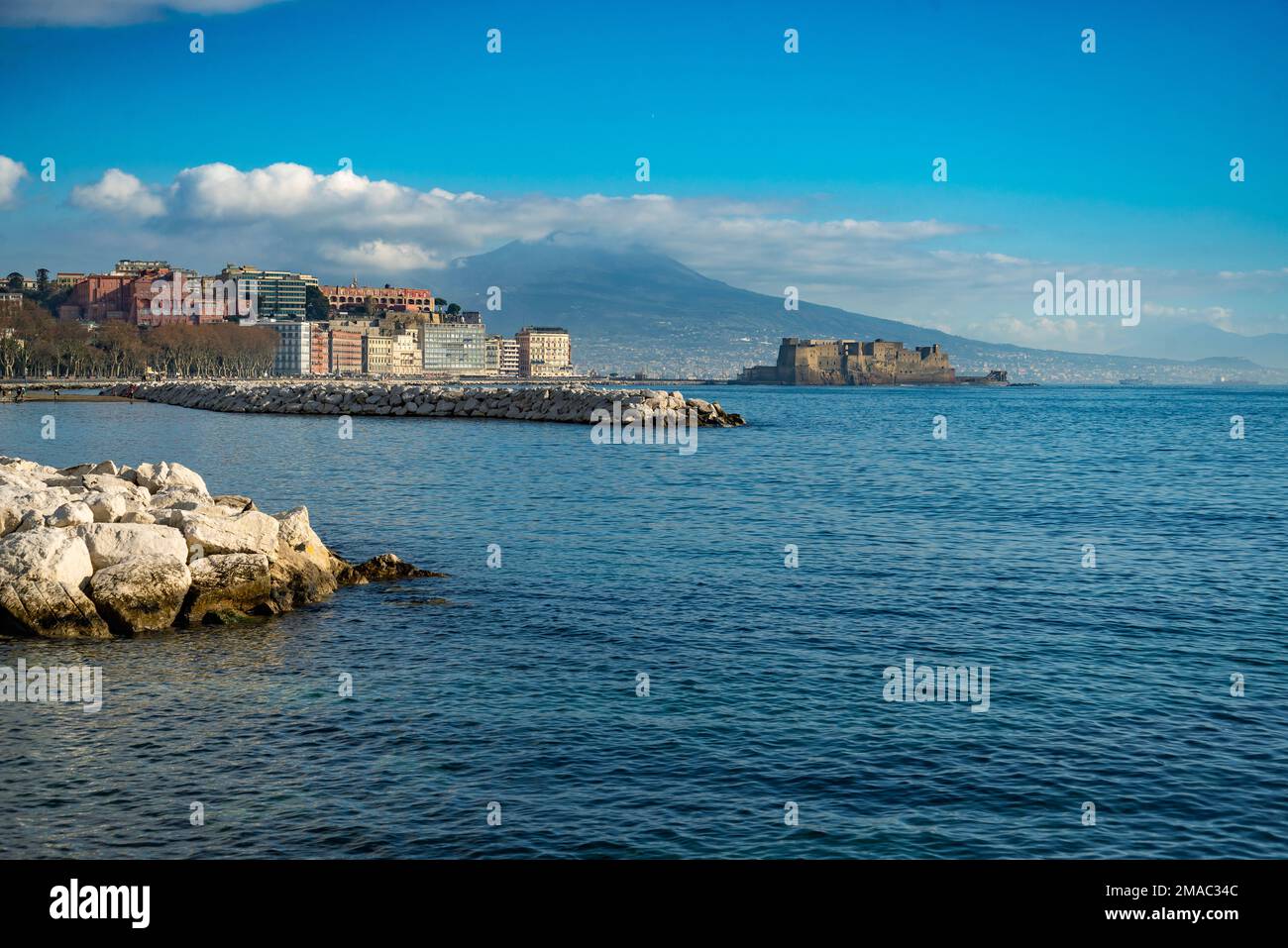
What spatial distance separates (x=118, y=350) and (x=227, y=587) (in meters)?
128

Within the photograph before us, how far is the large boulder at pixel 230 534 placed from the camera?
14500 millimetres

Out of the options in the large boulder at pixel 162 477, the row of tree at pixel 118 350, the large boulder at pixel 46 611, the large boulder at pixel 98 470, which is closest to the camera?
the large boulder at pixel 46 611

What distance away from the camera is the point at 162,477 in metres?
20.4

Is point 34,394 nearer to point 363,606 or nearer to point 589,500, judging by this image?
point 589,500

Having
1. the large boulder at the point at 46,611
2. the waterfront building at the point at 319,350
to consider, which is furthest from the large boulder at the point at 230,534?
the waterfront building at the point at 319,350

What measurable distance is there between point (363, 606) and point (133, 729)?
5.07 m

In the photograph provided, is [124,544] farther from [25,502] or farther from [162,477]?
[162,477]

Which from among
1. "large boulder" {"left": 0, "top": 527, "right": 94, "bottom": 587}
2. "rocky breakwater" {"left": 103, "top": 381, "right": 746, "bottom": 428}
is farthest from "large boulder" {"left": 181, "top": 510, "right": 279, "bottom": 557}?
"rocky breakwater" {"left": 103, "top": 381, "right": 746, "bottom": 428}

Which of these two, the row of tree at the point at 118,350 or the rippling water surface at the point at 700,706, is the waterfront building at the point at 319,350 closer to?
the row of tree at the point at 118,350

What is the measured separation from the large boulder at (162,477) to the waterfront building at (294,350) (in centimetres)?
17383

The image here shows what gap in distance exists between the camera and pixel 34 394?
9569cm

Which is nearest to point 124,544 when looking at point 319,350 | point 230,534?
point 230,534

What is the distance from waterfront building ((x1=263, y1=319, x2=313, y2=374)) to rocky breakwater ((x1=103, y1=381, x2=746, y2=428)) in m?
106
